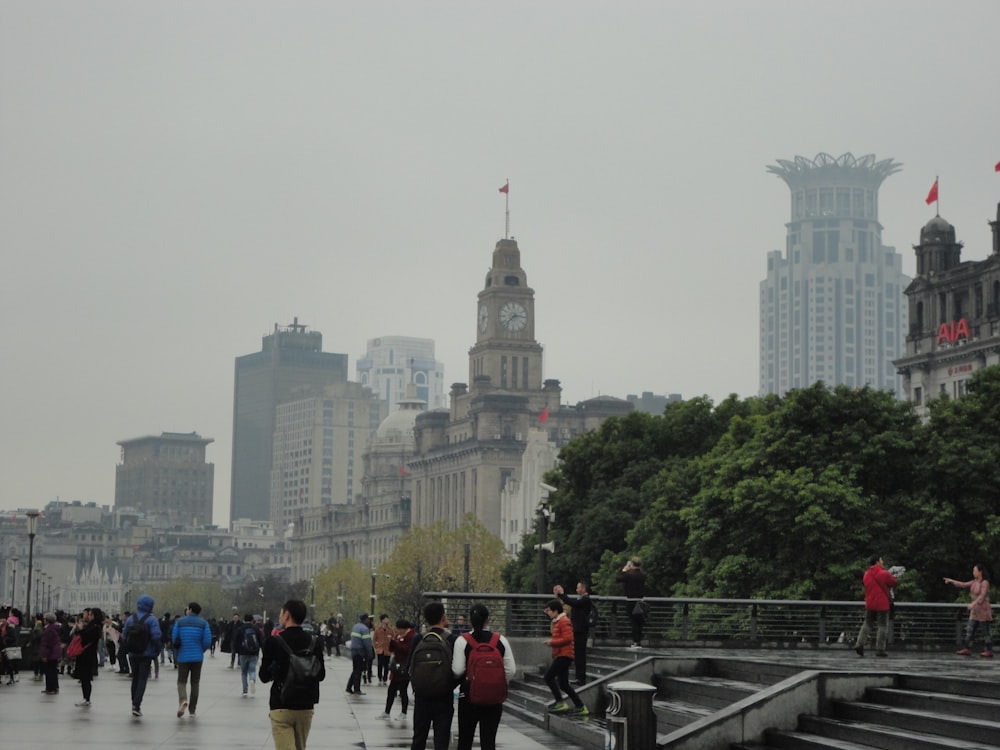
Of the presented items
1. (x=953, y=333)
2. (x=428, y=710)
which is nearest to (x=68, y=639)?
(x=428, y=710)

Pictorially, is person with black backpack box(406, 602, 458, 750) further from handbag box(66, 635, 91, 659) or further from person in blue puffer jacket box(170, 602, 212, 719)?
handbag box(66, 635, 91, 659)

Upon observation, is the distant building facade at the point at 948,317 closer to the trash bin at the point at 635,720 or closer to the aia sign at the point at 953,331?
the aia sign at the point at 953,331

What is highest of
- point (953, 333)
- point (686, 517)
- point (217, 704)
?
point (953, 333)

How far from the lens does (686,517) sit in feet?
211

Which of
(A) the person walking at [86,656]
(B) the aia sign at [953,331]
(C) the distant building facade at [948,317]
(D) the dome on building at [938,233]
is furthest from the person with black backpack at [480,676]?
(D) the dome on building at [938,233]

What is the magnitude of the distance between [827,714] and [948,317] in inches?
4073

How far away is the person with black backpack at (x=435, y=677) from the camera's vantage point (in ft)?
62.3

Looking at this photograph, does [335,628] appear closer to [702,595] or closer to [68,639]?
[702,595]

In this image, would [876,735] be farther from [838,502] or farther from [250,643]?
[838,502]

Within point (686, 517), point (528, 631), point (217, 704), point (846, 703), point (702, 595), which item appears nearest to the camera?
point (846, 703)

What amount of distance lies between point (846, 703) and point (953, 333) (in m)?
102

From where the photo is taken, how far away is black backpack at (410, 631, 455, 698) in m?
19.0

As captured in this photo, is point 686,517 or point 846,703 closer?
point 846,703

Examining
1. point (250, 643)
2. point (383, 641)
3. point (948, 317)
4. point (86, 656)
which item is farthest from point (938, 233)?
point (86, 656)
